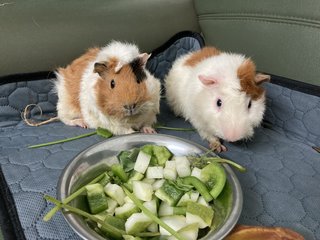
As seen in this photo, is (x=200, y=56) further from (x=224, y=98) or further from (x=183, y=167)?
(x=183, y=167)

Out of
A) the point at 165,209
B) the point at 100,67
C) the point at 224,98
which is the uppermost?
the point at 100,67

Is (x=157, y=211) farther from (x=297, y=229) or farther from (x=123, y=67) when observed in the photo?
(x=123, y=67)

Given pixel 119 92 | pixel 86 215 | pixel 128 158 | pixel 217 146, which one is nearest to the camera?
pixel 86 215

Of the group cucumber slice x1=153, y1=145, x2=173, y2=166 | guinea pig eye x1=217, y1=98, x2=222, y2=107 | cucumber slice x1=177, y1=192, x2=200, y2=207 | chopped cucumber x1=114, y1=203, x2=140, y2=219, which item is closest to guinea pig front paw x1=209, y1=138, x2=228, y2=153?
guinea pig eye x1=217, y1=98, x2=222, y2=107

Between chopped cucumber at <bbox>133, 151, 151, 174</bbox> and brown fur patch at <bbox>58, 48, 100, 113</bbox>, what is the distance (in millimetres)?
490

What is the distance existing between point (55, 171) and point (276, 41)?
1017mm

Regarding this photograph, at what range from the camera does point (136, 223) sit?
2.69ft

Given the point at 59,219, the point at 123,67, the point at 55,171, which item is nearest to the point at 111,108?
the point at 123,67

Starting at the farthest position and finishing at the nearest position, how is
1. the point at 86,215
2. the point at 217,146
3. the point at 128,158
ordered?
the point at 217,146 < the point at 128,158 < the point at 86,215

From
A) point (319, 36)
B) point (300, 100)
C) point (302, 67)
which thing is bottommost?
point (300, 100)

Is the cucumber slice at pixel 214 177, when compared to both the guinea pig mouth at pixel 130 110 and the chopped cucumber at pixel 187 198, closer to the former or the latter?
the chopped cucumber at pixel 187 198

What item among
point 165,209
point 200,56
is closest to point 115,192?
point 165,209

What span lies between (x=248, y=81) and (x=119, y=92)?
17.2 inches

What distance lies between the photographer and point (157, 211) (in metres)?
0.90
